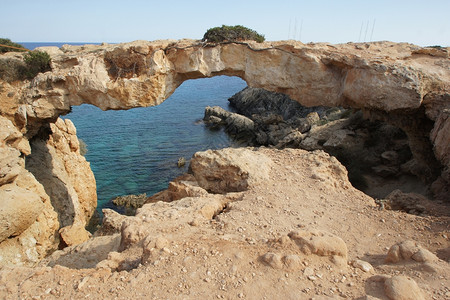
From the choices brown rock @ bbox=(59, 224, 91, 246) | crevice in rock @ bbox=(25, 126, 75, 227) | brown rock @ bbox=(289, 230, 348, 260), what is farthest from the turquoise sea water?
brown rock @ bbox=(289, 230, 348, 260)

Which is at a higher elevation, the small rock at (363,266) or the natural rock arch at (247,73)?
the natural rock arch at (247,73)

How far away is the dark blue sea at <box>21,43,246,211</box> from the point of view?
24.1m

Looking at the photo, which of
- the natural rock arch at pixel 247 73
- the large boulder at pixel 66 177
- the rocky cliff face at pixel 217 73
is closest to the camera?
the rocky cliff face at pixel 217 73

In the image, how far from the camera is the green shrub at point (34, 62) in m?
13.6

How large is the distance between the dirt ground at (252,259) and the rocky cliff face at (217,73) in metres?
4.65

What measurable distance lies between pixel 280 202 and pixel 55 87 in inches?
423

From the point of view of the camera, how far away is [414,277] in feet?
18.5

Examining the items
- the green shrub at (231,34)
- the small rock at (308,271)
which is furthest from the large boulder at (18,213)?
the small rock at (308,271)

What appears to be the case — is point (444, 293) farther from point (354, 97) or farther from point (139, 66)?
point (139, 66)

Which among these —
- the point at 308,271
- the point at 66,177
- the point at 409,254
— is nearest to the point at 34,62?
the point at 66,177

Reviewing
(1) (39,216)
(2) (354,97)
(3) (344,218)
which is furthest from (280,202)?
(1) (39,216)

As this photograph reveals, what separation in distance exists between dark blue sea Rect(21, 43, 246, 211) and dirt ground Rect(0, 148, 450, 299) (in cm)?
1449

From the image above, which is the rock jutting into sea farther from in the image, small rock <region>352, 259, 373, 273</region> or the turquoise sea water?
the turquoise sea water

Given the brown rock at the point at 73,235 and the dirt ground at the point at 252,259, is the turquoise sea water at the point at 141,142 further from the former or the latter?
the dirt ground at the point at 252,259
